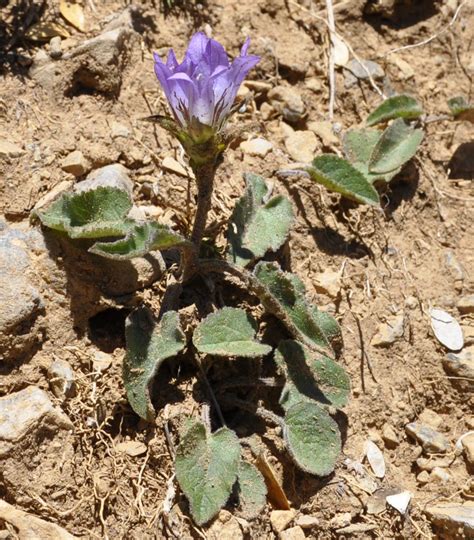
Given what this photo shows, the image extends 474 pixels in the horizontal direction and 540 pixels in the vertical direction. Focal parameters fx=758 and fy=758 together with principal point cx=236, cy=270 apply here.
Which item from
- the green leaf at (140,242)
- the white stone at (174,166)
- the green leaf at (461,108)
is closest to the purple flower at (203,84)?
the green leaf at (140,242)

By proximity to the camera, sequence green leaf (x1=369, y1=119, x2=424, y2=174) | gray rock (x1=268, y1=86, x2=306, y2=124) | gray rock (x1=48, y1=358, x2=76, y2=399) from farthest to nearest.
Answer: gray rock (x1=268, y1=86, x2=306, y2=124), green leaf (x1=369, y1=119, x2=424, y2=174), gray rock (x1=48, y1=358, x2=76, y2=399)

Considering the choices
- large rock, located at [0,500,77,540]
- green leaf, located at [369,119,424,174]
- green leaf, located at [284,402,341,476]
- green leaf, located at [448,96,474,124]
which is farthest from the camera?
green leaf, located at [448,96,474,124]

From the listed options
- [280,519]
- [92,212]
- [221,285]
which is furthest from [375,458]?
[92,212]

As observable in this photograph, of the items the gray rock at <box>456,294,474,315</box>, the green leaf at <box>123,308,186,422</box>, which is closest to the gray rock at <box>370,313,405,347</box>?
the gray rock at <box>456,294,474,315</box>

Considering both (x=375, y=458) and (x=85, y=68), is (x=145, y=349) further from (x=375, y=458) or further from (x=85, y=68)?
(x=85, y=68)

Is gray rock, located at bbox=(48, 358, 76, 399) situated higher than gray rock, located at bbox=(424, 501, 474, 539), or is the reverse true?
gray rock, located at bbox=(48, 358, 76, 399)

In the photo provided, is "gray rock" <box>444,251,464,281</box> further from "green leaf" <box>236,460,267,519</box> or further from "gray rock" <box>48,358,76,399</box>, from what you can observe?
"gray rock" <box>48,358,76,399</box>

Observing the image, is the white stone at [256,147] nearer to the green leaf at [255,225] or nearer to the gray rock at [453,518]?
the green leaf at [255,225]
